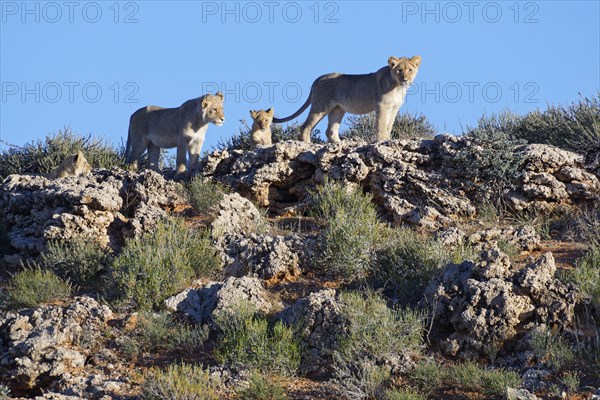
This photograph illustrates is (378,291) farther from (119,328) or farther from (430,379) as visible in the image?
(119,328)

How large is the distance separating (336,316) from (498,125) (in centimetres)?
828

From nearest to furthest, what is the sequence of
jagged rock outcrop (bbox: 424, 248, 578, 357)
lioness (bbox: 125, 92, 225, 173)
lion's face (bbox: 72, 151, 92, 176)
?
1. jagged rock outcrop (bbox: 424, 248, 578, 357)
2. lion's face (bbox: 72, 151, 92, 176)
3. lioness (bbox: 125, 92, 225, 173)

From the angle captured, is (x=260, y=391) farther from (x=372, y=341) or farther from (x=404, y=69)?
(x=404, y=69)

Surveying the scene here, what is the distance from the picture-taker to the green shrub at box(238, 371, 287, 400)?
9.25 m

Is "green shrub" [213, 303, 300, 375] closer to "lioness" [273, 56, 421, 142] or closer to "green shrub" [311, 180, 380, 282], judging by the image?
"green shrub" [311, 180, 380, 282]

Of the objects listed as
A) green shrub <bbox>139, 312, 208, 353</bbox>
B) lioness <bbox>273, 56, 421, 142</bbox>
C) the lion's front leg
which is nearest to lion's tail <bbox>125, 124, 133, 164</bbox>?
the lion's front leg

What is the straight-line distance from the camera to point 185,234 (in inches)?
472

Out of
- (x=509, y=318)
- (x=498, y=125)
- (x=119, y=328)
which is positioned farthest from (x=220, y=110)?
(x=509, y=318)

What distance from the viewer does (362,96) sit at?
17672mm

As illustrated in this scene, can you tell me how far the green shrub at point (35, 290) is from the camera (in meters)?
11.3

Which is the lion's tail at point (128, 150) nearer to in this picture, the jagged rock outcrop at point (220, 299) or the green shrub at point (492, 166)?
the green shrub at point (492, 166)

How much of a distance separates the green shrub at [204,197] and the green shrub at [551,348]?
4.94 m

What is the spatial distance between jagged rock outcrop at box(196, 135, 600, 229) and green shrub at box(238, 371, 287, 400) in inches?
169

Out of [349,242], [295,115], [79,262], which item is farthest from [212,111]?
[349,242]
